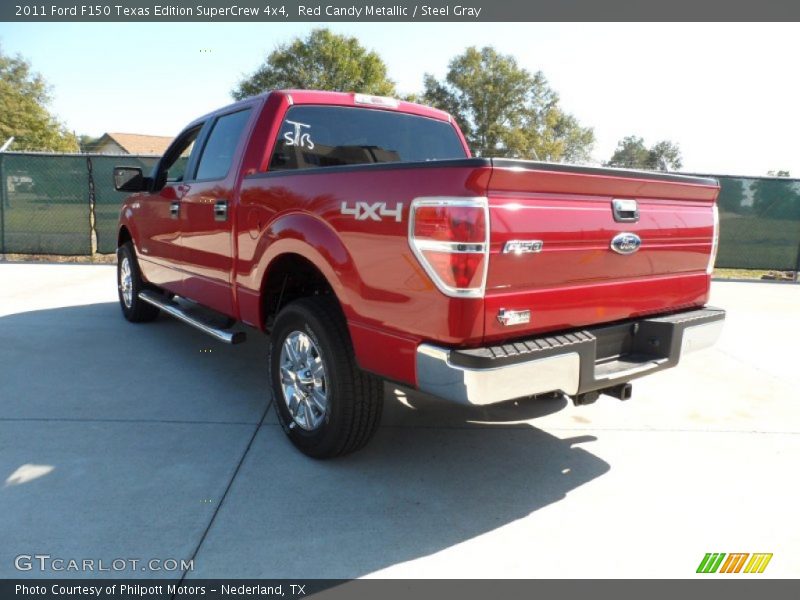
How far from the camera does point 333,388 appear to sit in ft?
9.73

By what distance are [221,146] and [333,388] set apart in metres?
2.30

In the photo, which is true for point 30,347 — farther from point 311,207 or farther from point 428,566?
point 428,566

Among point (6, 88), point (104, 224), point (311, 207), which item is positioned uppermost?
point (6, 88)

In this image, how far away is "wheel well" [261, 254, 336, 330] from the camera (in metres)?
3.44

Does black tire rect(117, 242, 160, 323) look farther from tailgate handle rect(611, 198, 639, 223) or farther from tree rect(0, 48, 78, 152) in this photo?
tree rect(0, 48, 78, 152)

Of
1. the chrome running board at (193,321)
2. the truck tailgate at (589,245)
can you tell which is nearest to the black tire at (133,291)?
the chrome running board at (193,321)

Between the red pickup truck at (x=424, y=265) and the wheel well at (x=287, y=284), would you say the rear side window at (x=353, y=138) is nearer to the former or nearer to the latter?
the red pickup truck at (x=424, y=265)

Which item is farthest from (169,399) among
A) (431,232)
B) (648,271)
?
(648,271)

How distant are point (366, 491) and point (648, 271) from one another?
183 centimetres

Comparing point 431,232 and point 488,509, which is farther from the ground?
point 431,232

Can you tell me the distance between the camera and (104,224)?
444 inches

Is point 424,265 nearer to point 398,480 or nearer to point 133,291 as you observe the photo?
point 398,480

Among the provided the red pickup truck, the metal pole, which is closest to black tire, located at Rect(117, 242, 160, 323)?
the red pickup truck

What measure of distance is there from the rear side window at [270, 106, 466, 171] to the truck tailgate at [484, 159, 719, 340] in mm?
1784
